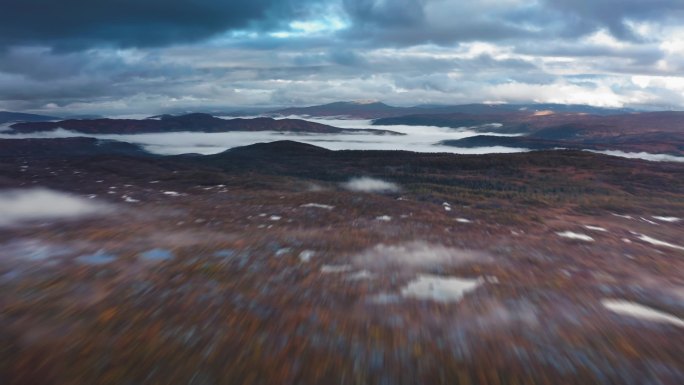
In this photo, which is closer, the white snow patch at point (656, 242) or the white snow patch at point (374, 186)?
the white snow patch at point (656, 242)

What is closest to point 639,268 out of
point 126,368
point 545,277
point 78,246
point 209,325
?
point 545,277

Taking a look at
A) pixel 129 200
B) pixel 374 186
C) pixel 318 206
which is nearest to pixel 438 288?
pixel 318 206

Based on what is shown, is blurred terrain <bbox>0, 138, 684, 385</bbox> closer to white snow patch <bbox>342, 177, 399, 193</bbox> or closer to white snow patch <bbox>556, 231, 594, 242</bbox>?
white snow patch <bbox>556, 231, 594, 242</bbox>

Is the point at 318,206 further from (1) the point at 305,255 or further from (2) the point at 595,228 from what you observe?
(2) the point at 595,228

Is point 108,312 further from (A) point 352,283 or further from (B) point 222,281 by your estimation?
(A) point 352,283

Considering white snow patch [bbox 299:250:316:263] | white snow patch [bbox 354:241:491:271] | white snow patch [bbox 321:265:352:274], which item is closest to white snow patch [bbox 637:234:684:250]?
white snow patch [bbox 354:241:491:271]

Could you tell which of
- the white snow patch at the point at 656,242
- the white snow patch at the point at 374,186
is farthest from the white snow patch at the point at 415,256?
the white snow patch at the point at 374,186

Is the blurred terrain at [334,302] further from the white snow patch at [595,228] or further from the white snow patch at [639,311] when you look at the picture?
the white snow patch at [595,228]
